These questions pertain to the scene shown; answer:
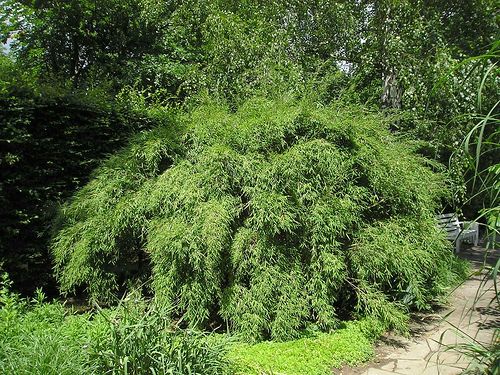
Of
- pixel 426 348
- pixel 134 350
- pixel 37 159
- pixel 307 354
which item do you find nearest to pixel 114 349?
pixel 134 350

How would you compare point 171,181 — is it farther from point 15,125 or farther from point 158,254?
point 15,125

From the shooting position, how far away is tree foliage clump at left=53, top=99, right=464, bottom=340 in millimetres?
3572

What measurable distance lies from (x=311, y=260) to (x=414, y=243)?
3.80ft

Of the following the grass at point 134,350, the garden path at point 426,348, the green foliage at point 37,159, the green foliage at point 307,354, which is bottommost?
the garden path at point 426,348

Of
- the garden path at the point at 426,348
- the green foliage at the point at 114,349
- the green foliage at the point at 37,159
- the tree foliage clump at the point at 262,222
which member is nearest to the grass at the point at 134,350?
the green foliage at the point at 114,349

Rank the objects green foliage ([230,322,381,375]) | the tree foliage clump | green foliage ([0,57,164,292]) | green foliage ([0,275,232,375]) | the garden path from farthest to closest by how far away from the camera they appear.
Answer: green foliage ([0,57,164,292]) → the tree foliage clump → the garden path → green foliage ([230,322,381,375]) → green foliage ([0,275,232,375])

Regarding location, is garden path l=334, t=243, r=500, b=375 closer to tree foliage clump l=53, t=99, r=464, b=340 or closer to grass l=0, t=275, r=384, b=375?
grass l=0, t=275, r=384, b=375

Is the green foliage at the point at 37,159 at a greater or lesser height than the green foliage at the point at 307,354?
greater

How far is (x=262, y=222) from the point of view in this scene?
11.8ft

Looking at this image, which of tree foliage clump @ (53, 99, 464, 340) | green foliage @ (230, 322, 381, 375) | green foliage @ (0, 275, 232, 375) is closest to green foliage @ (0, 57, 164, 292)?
tree foliage clump @ (53, 99, 464, 340)

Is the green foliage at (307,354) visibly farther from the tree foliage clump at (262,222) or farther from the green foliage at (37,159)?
the green foliage at (37,159)

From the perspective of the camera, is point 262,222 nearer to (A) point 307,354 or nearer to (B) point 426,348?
(A) point 307,354

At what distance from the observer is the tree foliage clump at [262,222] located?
357 centimetres

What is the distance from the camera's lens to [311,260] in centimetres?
378
